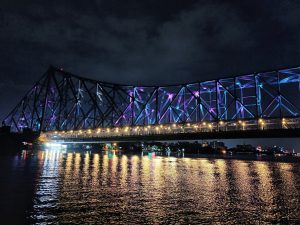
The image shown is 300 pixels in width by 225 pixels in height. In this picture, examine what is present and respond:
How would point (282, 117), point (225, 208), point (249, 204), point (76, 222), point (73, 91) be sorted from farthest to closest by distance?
point (73, 91), point (282, 117), point (249, 204), point (225, 208), point (76, 222)

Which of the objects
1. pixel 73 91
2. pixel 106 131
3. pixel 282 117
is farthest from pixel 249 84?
pixel 73 91

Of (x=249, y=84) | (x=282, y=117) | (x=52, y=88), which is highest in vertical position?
(x=52, y=88)

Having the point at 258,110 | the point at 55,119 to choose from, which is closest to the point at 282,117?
the point at 258,110

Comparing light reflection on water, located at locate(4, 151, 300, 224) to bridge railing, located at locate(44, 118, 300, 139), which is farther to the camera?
bridge railing, located at locate(44, 118, 300, 139)

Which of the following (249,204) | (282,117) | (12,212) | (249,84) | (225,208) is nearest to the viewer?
(12,212)

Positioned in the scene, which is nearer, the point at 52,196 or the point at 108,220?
the point at 108,220

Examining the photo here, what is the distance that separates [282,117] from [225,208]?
58.5 meters

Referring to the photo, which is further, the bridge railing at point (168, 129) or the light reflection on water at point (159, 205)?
the bridge railing at point (168, 129)

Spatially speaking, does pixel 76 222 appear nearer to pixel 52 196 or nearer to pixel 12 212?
pixel 12 212

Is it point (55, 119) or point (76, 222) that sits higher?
point (55, 119)

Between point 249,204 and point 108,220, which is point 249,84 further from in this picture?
point 108,220

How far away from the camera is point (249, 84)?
279ft

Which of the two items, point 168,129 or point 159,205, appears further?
point 168,129

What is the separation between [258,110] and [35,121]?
98.5m
